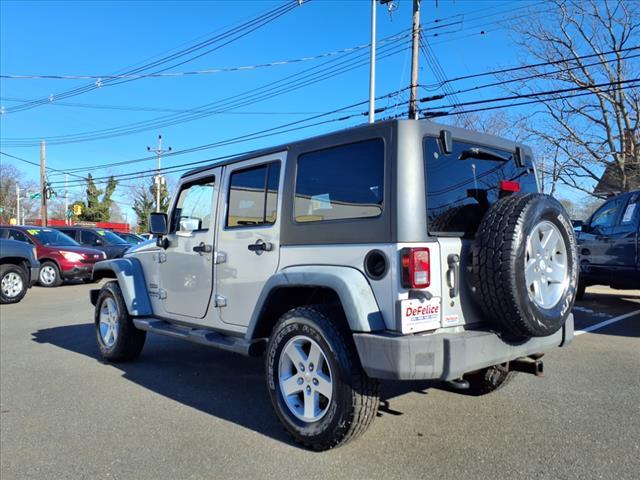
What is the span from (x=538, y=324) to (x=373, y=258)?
1.11 meters

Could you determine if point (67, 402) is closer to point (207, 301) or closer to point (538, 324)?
point (207, 301)

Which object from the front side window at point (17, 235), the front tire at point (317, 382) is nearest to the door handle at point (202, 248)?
the front tire at point (317, 382)

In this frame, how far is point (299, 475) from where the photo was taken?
120 inches

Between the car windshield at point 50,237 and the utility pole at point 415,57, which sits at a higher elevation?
the utility pole at point 415,57

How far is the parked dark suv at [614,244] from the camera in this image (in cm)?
780

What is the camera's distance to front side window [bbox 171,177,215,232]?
485 cm

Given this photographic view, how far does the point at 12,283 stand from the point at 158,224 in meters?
8.04

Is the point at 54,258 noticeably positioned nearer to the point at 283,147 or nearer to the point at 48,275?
the point at 48,275

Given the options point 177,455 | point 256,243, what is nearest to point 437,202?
point 256,243

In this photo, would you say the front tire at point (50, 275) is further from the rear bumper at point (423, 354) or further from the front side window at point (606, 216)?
the rear bumper at point (423, 354)

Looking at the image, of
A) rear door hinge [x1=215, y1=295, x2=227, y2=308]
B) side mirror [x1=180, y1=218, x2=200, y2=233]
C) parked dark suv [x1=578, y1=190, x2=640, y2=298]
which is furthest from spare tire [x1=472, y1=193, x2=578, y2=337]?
parked dark suv [x1=578, y1=190, x2=640, y2=298]

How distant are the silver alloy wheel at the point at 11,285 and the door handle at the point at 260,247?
950cm

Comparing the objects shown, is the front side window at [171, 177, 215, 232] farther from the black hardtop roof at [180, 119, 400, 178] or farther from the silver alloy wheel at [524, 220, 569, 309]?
the silver alloy wheel at [524, 220, 569, 309]

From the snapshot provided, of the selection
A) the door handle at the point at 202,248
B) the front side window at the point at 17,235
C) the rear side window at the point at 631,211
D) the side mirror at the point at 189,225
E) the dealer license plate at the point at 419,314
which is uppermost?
the rear side window at the point at 631,211
